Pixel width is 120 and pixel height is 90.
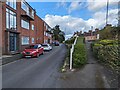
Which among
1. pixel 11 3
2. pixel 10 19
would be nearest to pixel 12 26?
pixel 10 19

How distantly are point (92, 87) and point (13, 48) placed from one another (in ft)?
65.9

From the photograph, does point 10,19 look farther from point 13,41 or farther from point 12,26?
point 13,41

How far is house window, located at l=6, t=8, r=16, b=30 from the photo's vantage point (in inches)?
910

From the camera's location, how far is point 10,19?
2420 centimetres

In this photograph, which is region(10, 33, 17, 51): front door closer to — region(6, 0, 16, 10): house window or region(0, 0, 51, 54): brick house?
region(0, 0, 51, 54): brick house

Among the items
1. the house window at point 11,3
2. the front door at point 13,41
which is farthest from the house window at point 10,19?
the front door at point 13,41

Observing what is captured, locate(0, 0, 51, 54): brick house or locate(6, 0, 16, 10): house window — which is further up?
locate(6, 0, 16, 10): house window

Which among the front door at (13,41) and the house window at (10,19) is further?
the front door at (13,41)

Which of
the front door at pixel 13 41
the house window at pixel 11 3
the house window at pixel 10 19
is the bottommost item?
the front door at pixel 13 41

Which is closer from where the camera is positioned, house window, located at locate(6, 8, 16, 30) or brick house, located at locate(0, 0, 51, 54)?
brick house, located at locate(0, 0, 51, 54)

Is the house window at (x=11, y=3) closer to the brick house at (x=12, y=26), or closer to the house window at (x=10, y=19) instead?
the brick house at (x=12, y=26)

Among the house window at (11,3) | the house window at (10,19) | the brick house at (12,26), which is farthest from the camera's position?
the house window at (11,3)

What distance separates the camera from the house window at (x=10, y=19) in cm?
2312

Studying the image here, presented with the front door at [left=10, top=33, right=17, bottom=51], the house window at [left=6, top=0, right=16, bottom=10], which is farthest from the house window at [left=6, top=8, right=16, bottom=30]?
the front door at [left=10, top=33, right=17, bottom=51]
